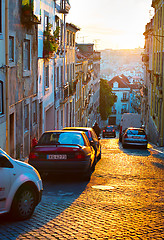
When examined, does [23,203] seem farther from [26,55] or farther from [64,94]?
[64,94]

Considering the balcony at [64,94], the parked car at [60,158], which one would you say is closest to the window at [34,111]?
A: the parked car at [60,158]

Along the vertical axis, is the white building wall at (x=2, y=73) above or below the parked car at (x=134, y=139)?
above

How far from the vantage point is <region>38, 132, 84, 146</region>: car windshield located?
1125 cm

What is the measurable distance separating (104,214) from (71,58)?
3296cm

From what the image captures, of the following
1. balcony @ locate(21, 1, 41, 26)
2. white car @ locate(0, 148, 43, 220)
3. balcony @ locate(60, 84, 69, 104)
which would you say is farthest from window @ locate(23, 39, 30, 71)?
balcony @ locate(60, 84, 69, 104)

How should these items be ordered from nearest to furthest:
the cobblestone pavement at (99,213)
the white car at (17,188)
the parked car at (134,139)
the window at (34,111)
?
the cobblestone pavement at (99,213) → the white car at (17,188) → the window at (34,111) → the parked car at (134,139)

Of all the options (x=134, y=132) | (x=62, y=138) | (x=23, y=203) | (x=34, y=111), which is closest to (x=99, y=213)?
(x=23, y=203)

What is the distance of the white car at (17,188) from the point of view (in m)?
6.50

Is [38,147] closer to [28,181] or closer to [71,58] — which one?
[28,181]

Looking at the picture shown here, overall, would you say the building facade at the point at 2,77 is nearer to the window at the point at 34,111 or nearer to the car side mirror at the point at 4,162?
the window at the point at 34,111

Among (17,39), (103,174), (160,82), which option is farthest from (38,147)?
(160,82)

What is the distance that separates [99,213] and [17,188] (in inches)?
66.3

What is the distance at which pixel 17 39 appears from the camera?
53.3 feet

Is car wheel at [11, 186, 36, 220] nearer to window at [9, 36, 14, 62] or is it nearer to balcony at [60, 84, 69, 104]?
window at [9, 36, 14, 62]
